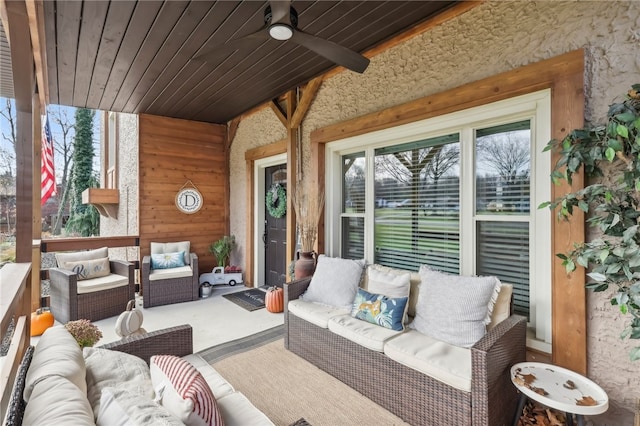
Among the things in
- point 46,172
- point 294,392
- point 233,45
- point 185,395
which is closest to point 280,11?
point 233,45

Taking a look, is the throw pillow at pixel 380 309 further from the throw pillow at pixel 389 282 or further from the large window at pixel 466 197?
the large window at pixel 466 197

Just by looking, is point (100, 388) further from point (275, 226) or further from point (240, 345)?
point (275, 226)

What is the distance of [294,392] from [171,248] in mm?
3447

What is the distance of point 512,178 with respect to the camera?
7.97 ft

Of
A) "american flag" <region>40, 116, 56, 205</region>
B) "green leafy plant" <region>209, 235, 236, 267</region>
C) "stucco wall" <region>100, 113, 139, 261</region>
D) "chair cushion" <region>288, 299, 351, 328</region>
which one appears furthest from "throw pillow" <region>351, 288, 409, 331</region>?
"american flag" <region>40, 116, 56, 205</region>

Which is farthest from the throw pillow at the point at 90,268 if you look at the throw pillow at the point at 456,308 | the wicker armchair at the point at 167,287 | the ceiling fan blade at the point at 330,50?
the throw pillow at the point at 456,308

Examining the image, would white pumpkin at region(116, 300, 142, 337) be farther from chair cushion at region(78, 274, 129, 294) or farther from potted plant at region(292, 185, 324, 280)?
chair cushion at region(78, 274, 129, 294)

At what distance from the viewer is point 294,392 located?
7.64 feet

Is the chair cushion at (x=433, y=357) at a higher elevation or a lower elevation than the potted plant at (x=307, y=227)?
lower

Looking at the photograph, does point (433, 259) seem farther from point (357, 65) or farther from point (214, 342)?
point (214, 342)

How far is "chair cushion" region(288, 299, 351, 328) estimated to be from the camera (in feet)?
8.55

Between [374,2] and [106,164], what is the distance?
9.08 metres

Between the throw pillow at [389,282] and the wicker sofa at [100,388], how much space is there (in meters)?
1.45

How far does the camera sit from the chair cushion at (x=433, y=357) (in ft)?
5.85
